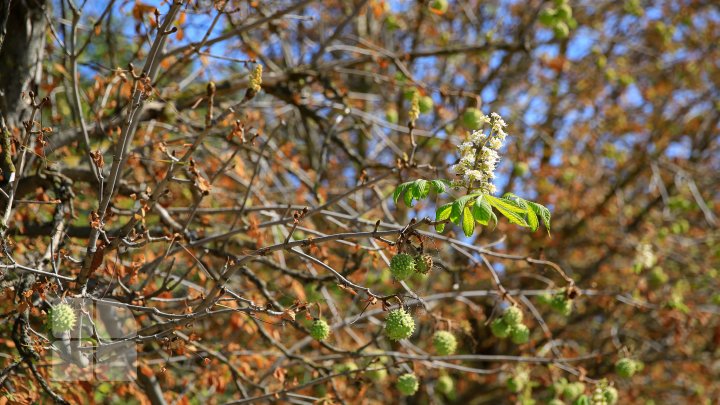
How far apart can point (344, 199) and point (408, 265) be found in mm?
3917

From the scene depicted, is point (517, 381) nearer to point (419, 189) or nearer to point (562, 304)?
point (562, 304)

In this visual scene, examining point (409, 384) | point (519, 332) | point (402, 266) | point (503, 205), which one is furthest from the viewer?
point (519, 332)

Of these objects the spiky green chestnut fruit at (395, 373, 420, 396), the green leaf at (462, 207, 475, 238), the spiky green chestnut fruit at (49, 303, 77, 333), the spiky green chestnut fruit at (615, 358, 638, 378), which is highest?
the spiky green chestnut fruit at (615, 358, 638, 378)

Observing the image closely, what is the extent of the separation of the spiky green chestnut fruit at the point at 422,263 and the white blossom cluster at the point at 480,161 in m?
0.38

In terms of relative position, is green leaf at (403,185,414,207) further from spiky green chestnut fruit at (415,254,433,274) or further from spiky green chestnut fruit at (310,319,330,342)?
spiky green chestnut fruit at (310,319,330,342)

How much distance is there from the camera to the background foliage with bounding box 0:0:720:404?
349 centimetres

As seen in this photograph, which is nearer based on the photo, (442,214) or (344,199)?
Answer: (442,214)

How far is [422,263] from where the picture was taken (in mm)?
2797

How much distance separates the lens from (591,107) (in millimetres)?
9453

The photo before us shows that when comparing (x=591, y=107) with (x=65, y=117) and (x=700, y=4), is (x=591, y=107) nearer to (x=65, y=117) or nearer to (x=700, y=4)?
(x=700, y=4)

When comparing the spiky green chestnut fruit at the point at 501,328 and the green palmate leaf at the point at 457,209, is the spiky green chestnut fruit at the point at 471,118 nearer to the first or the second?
the spiky green chestnut fruit at the point at 501,328

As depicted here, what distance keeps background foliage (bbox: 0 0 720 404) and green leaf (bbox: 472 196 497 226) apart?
1.22 ft

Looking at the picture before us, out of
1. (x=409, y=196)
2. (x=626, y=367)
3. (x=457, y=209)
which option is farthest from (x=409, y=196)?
(x=626, y=367)

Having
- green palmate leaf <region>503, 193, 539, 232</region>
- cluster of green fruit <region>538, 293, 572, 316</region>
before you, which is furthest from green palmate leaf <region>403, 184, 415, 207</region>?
cluster of green fruit <region>538, 293, 572, 316</region>
